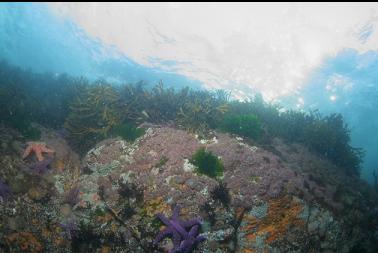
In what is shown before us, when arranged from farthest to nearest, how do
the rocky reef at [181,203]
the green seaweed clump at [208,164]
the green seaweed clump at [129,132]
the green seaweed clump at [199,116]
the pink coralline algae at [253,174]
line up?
1. the green seaweed clump at [129,132]
2. the green seaweed clump at [199,116]
3. the green seaweed clump at [208,164]
4. the pink coralline algae at [253,174]
5. the rocky reef at [181,203]

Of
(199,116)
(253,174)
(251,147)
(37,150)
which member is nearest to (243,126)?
(251,147)

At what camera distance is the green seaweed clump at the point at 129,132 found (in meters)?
7.76

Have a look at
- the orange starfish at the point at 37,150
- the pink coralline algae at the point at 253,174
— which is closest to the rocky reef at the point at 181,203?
the pink coralline algae at the point at 253,174

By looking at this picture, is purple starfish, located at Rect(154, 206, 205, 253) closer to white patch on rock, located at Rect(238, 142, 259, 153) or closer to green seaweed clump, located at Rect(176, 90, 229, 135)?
white patch on rock, located at Rect(238, 142, 259, 153)

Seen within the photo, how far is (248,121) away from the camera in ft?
26.0

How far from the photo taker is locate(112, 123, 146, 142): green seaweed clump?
7.76 m

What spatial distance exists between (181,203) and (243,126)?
3051mm

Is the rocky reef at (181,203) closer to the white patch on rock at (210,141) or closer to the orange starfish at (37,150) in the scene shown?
the white patch on rock at (210,141)

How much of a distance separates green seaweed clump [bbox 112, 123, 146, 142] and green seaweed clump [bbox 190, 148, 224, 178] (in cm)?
198

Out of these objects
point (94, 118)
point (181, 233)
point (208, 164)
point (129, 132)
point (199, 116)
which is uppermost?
point (199, 116)

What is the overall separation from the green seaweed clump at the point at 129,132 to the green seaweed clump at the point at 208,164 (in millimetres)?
1978

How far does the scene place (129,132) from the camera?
7.85 metres

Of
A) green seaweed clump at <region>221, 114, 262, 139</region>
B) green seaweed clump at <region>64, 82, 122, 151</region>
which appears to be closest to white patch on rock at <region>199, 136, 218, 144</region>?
green seaweed clump at <region>221, 114, 262, 139</region>

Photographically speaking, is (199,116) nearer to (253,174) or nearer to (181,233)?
(253,174)
